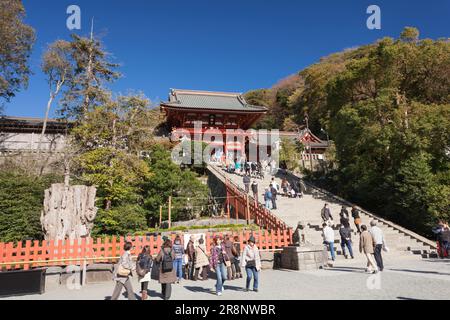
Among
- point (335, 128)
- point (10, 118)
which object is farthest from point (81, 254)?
point (10, 118)

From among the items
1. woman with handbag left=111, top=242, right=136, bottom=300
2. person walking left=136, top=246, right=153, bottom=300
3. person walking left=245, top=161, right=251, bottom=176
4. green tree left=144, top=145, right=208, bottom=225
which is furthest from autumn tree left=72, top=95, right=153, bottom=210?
woman with handbag left=111, top=242, right=136, bottom=300

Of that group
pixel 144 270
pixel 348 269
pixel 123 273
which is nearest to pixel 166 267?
pixel 144 270

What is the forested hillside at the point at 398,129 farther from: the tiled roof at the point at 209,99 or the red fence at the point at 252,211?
the tiled roof at the point at 209,99

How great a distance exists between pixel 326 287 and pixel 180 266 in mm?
4179

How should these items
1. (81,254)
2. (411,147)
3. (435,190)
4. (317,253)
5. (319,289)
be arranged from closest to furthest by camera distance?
(319,289) → (81,254) → (317,253) → (435,190) → (411,147)

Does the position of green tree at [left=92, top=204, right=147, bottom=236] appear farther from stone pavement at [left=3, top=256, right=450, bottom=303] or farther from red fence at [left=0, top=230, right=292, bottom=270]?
stone pavement at [left=3, top=256, right=450, bottom=303]

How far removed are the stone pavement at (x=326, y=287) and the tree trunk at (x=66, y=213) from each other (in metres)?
1.70

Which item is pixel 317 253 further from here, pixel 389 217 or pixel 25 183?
pixel 25 183

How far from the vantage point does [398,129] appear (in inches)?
632

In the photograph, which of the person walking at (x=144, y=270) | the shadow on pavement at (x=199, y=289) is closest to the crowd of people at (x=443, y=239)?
the shadow on pavement at (x=199, y=289)

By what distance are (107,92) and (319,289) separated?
1679cm

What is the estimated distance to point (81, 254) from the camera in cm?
912

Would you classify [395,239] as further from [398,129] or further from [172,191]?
[172,191]

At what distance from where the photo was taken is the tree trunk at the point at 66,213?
9.31 meters
